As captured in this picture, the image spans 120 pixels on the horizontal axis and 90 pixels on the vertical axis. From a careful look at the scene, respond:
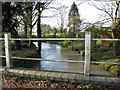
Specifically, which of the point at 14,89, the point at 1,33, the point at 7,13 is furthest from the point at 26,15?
the point at 14,89

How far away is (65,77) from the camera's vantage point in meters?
2.60

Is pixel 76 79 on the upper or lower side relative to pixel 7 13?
lower

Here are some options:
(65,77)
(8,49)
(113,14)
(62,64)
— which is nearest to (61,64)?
(62,64)

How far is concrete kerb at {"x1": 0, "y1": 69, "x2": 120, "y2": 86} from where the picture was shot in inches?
94.5

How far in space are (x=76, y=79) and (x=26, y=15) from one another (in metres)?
6.00

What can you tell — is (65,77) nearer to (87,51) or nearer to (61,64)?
(87,51)

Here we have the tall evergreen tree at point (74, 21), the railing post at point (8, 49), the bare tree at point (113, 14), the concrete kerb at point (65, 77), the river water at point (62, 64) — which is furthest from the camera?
the tall evergreen tree at point (74, 21)

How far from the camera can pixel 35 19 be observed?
824cm

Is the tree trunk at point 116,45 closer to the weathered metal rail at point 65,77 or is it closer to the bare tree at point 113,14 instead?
A: the bare tree at point 113,14

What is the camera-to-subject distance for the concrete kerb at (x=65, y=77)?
2.40 m

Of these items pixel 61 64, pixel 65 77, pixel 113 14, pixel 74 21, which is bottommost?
pixel 61 64

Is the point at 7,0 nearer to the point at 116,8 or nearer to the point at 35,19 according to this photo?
the point at 35,19

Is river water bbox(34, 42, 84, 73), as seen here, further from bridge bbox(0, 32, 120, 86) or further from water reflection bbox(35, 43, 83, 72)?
bridge bbox(0, 32, 120, 86)

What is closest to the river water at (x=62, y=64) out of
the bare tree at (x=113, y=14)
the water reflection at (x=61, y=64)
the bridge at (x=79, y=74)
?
the water reflection at (x=61, y=64)
